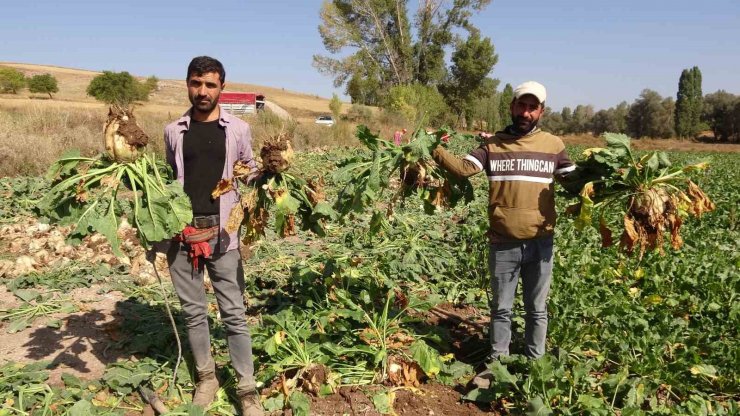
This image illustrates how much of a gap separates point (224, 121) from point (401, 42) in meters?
39.2

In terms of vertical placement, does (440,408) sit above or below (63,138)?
below

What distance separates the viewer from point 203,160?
292 cm

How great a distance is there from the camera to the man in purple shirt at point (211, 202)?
2.88 m

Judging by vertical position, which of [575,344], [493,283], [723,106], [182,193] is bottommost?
[575,344]

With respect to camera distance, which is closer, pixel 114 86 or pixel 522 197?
pixel 522 197

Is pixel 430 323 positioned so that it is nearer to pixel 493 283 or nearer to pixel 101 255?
pixel 493 283

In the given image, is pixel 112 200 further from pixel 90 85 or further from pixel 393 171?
pixel 90 85

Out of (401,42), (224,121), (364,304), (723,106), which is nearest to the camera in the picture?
(224,121)

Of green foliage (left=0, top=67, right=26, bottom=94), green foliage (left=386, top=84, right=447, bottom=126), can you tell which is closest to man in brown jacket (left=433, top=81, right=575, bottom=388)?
green foliage (left=386, top=84, right=447, bottom=126)

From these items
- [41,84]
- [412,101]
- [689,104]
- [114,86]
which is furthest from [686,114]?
[41,84]

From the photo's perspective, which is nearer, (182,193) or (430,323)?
(182,193)

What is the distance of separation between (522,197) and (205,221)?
2.03 meters

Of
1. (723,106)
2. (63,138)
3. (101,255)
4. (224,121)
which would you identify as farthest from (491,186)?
(723,106)

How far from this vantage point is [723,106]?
180 ft
